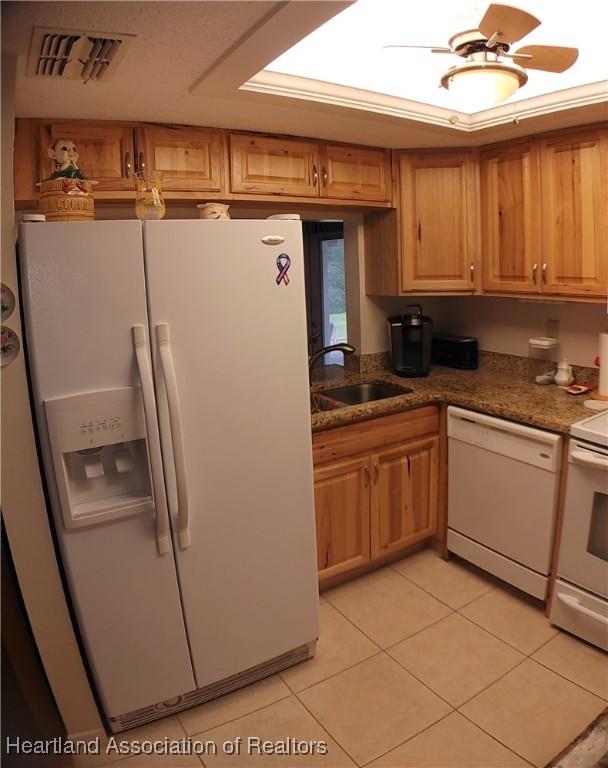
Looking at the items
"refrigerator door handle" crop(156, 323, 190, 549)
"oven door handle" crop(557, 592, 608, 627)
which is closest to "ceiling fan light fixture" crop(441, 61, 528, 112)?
"refrigerator door handle" crop(156, 323, 190, 549)

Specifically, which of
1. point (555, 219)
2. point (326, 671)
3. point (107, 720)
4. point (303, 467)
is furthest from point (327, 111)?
point (107, 720)

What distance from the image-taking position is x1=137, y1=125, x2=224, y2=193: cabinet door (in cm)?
208

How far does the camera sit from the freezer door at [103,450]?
151cm

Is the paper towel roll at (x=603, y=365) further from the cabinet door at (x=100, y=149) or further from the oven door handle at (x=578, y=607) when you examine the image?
the cabinet door at (x=100, y=149)

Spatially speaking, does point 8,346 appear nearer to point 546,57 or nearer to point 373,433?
point 373,433

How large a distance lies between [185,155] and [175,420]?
3.86 ft

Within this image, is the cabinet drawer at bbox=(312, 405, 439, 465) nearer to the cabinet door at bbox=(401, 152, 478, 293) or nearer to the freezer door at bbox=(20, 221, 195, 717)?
the cabinet door at bbox=(401, 152, 478, 293)

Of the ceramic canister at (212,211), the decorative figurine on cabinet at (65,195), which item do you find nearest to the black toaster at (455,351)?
the ceramic canister at (212,211)

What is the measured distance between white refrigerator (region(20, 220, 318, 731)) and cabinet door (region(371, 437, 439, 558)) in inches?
25.3

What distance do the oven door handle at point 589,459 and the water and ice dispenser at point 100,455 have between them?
1595mm

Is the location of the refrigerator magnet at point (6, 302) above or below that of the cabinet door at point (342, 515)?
above

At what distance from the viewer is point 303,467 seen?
1.95 m

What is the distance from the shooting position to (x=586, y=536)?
206 cm

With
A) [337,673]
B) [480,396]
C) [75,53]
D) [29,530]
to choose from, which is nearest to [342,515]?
[337,673]
